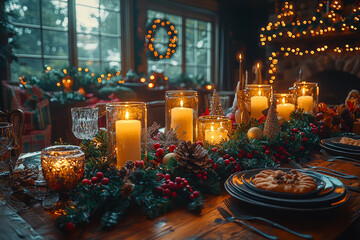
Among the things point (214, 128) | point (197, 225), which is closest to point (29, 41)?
point (214, 128)

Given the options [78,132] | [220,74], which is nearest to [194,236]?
[78,132]

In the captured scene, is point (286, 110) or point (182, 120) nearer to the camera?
point (182, 120)

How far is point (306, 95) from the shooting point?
163 centimetres

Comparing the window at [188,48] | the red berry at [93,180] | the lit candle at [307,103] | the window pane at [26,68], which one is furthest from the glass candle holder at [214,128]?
Answer: the window at [188,48]

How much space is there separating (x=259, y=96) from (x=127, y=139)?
0.74 metres

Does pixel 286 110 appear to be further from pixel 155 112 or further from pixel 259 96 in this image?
pixel 155 112

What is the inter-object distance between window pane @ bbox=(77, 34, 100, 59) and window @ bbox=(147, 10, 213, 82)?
0.95m

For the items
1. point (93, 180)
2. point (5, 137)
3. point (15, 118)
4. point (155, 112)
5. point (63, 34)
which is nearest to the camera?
point (93, 180)

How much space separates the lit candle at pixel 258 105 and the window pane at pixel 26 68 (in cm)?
334

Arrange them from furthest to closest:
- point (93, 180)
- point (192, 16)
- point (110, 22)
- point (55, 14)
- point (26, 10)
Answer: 1. point (192, 16)
2. point (110, 22)
3. point (55, 14)
4. point (26, 10)
5. point (93, 180)

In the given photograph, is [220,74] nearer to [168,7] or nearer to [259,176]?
[168,7]

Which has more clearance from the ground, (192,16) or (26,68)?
(192,16)

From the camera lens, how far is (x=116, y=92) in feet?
12.2

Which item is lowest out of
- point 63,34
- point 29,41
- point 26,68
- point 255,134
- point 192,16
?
point 255,134
